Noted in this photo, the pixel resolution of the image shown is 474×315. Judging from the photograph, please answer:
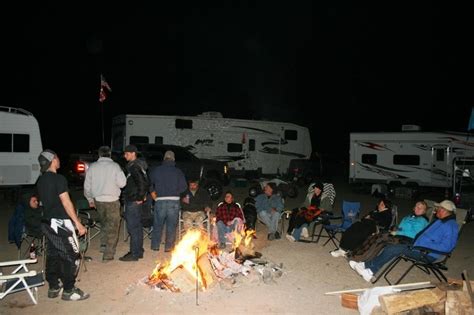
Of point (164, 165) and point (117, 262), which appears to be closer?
point (117, 262)

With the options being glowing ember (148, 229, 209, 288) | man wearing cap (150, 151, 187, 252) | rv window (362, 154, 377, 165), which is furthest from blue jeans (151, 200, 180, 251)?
rv window (362, 154, 377, 165)

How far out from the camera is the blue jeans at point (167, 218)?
631 centimetres

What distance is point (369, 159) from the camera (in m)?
15.9

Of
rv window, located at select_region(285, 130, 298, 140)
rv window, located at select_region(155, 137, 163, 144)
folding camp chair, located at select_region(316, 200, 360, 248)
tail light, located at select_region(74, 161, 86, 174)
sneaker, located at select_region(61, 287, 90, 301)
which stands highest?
rv window, located at select_region(285, 130, 298, 140)

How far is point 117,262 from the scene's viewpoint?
5957 mm

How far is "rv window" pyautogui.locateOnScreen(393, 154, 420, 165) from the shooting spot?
1498 cm

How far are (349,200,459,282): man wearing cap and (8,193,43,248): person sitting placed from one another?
4589 millimetres

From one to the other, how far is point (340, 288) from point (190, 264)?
188 centimetres

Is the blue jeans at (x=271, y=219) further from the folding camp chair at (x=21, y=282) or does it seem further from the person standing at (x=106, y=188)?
the folding camp chair at (x=21, y=282)

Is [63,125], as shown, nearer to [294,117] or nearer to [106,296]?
[294,117]

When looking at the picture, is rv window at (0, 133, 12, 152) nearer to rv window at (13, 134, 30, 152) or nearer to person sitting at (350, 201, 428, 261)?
rv window at (13, 134, 30, 152)

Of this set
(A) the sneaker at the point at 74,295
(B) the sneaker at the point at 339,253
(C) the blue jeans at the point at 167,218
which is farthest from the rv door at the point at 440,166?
(A) the sneaker at the point at 74,295

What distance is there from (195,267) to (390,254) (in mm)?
2566

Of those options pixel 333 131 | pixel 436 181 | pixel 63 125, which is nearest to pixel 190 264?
pixel 436 181
